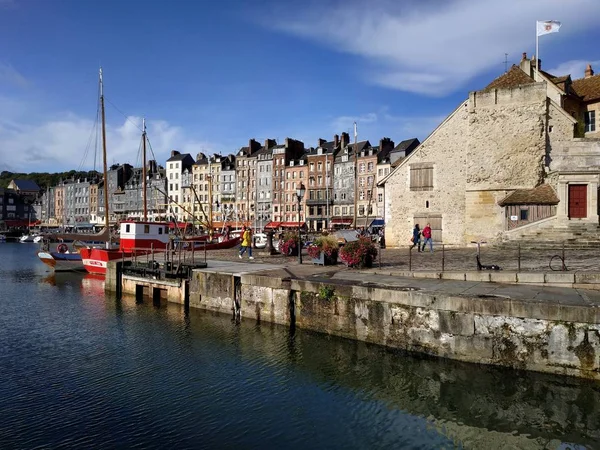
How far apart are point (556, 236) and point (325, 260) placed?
12.8m

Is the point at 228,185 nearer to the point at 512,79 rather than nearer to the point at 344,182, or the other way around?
the point at 344,182

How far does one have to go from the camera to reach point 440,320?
11641 millimetres

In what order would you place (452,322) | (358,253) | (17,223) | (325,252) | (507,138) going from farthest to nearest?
(17,223) → (507,138) → (325,252) → (358,253) → (452,322)

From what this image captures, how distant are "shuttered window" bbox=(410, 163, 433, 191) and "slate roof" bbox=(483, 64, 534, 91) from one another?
5.84 meters

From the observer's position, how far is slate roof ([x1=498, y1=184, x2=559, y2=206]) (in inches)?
974

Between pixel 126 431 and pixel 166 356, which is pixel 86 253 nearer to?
pixel 166 356

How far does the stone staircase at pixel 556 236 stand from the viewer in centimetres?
2252

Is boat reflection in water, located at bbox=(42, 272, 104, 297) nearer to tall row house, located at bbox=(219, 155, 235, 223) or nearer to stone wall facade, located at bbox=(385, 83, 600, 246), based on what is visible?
stone wall facade, located at bbox=(385, 83, 600, 246)

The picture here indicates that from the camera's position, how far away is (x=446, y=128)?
28703mm

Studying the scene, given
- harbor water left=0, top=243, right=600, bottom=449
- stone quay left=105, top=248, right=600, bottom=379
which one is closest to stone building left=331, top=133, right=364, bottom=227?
stone quay left=105, top=248, right=600, bottom=379

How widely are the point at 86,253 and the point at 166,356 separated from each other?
23.7 metres

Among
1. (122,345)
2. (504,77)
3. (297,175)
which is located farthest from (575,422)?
(297,175)

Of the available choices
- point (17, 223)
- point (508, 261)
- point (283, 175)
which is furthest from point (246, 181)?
point (17, 223)

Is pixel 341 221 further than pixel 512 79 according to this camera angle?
Yes
